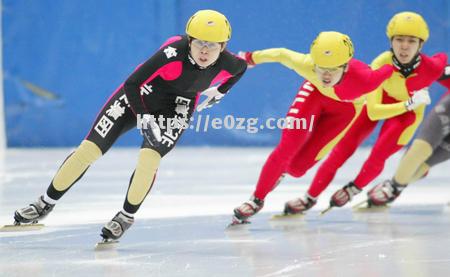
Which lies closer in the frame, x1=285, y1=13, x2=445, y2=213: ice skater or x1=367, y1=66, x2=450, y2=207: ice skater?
x1=285, y1=13, x2=445, y2=213: ice skater

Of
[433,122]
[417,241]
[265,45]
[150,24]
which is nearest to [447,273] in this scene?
[417,241]

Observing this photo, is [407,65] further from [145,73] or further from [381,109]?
[145,73]

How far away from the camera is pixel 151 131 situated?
4797 millimetres

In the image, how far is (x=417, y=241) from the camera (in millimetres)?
5066

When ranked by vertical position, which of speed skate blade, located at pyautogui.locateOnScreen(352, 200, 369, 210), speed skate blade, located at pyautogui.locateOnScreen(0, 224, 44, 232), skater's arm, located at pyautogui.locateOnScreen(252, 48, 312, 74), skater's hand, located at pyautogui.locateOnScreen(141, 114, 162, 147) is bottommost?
speed skate blade, located at pyautogui.locateOnScreen(352, 200, 369, 210)

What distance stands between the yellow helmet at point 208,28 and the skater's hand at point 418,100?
1.73 meters

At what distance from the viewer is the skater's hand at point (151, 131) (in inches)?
189

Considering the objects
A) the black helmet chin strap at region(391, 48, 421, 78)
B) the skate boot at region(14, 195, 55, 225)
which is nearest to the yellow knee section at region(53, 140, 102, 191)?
the skate boot at region(14, 195, 55, 225)

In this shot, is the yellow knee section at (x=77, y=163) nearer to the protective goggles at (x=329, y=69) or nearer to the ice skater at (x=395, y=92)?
the protective goggles at (x=329, y=69)

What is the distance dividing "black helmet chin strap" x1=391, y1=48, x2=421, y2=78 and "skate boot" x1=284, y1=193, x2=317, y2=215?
1.11m

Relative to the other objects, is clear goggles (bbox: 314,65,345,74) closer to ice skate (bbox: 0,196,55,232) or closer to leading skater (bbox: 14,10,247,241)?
leading skater (bbox: 14,10,247,241)

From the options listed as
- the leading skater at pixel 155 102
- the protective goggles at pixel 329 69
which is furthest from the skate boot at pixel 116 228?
the protective goggles at pixel 329 69

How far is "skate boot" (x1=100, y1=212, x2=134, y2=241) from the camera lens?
489 centimetres

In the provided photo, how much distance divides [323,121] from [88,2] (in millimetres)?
6791
